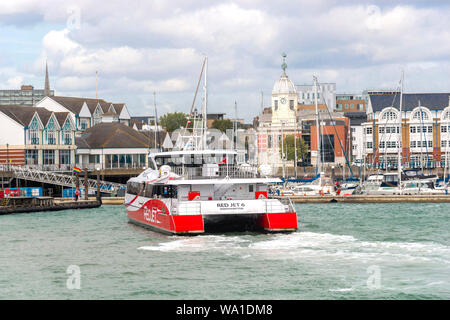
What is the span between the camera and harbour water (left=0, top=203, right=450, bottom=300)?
24.6 m

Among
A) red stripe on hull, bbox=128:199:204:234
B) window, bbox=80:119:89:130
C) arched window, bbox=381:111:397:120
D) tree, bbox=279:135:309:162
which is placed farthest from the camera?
tree, bbox=279:135:309:162

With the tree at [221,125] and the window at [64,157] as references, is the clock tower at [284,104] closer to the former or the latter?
the tree at [221,125]

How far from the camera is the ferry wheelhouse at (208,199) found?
3631cm

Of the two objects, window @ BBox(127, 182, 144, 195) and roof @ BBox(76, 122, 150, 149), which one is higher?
roof @ BBox(76, 122, 150, 149)

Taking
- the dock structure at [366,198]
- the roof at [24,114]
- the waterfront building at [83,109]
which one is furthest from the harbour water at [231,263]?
the waterfront building at [83,109]

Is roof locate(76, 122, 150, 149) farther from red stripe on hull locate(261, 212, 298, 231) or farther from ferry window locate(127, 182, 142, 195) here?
red stripe on hull locate(261, 212, 298, 231)

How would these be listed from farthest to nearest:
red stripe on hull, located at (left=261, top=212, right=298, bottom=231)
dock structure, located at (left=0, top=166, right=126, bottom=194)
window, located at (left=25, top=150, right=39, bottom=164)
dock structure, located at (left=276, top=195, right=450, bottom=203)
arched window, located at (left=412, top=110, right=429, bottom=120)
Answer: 1. arched window, located at (left=412, top=110, right=429, bottom=120)
2. window, located at (left=25, top=150, right=39, bottom=164)
3. dock structure, located at (left=0, top=166, right=126, bottom=194)
4. dock structure, located at (left=276, top=195, right=450, bottom=203)
5. red stripe on hull, located at (left=261, top=212, right=298, bottom=231)

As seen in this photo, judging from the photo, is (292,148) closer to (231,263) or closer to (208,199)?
(208,199)

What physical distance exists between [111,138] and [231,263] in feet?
228

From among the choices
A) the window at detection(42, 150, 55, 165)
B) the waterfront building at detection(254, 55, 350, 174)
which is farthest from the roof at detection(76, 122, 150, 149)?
the waterfront building at detection(254, 55, 350, 174)

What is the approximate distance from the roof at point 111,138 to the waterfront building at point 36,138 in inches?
156

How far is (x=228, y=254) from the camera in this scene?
31.5m

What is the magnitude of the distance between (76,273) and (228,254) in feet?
22.3

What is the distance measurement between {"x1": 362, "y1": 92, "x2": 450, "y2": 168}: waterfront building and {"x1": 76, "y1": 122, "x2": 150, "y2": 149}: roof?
150 feet
